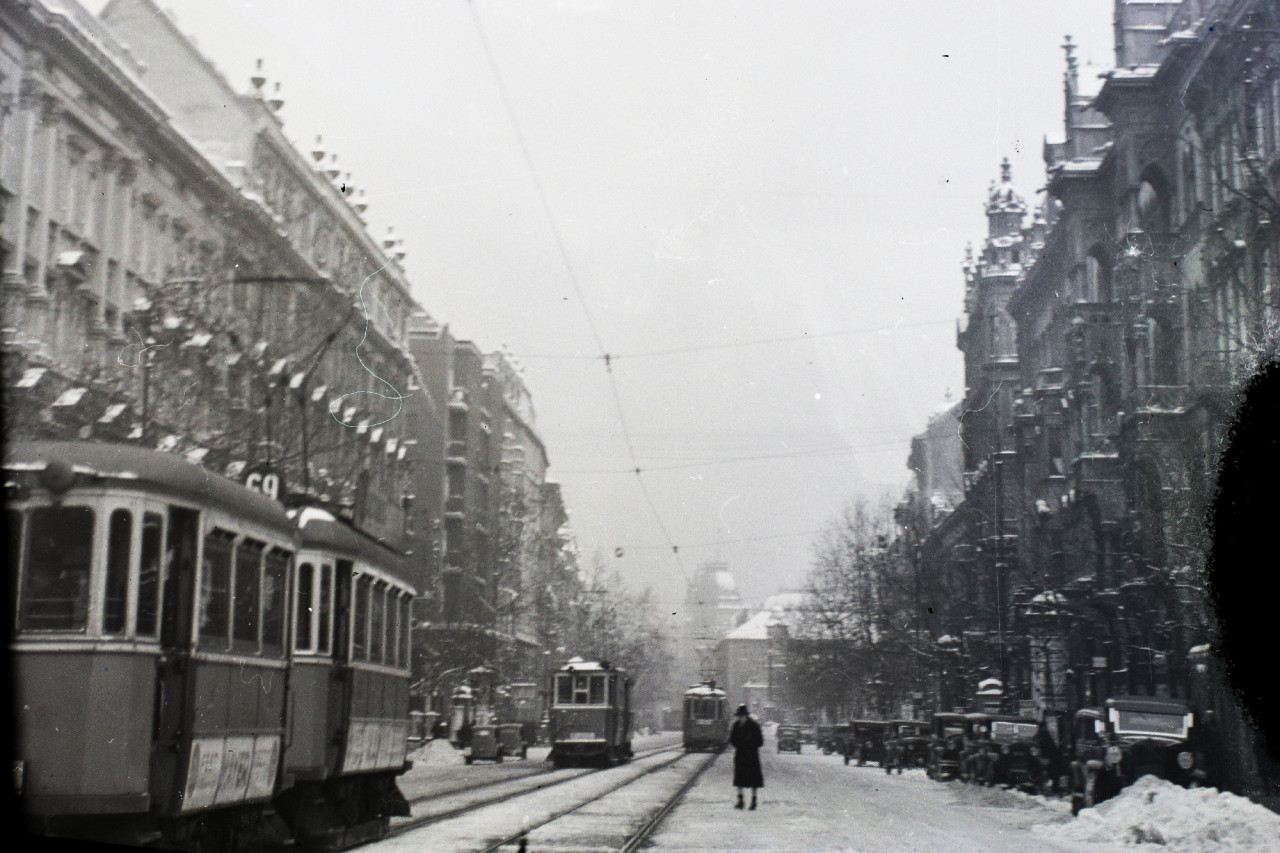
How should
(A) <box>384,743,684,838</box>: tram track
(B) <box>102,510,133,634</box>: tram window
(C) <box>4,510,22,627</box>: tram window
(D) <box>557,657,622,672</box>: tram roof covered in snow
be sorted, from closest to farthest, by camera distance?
(C) <box>4,510,22,627</box>: tram window
(B) <box>102,510,133,634</box>: tram window
(A) <box>384,743,684,838</box>: tram track
(D) <box>557,657,622,672</box>: tram roof covered in snow

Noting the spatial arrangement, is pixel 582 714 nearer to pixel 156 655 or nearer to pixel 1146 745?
pixel 1146 745

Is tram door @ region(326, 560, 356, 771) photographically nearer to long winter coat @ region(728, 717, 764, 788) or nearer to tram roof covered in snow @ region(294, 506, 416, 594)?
tram roof covered in snow @ region(294, 506, 416, 594)

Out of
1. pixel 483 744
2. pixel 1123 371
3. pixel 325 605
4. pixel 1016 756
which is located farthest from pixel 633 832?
pixel 483 744

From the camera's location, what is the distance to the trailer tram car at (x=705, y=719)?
6925 centimetres

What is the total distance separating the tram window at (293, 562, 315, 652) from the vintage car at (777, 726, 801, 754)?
59.9m

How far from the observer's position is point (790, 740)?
73.9 metres

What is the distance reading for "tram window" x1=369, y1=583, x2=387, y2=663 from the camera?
18.0m

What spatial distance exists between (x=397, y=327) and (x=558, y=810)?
4008cm

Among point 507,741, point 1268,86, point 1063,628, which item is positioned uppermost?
point 1268,86

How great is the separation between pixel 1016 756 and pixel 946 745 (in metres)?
7.19

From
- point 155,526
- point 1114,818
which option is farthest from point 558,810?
point 155,526

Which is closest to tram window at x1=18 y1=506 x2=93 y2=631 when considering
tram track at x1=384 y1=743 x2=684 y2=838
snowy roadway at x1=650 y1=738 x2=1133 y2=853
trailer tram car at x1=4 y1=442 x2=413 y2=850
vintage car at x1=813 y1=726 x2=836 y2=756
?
trailer tram car at x1=4 y1=442 x2=413 y2=850

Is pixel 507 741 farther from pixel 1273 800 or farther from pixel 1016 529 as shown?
pixel 1273 800

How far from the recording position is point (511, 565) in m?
54.4
